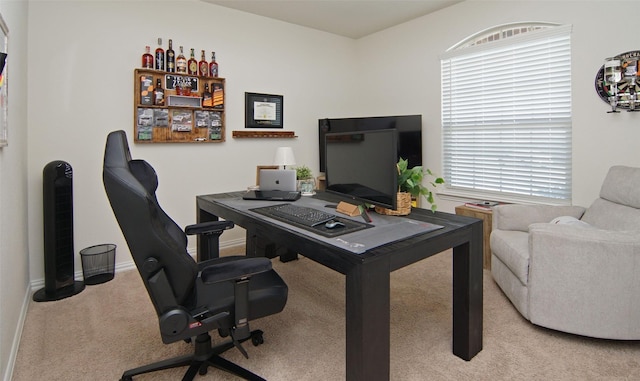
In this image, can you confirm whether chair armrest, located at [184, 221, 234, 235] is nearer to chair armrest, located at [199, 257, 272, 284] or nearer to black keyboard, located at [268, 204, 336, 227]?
black keyboard, located at [268, 204, 336, 227]

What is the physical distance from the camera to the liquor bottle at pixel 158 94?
3512mm

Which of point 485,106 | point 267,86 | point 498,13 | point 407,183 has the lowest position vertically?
point 407,183

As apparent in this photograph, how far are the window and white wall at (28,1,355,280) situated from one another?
1.79 m

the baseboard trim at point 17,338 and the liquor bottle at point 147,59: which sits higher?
the liquor bottle at point 147,59

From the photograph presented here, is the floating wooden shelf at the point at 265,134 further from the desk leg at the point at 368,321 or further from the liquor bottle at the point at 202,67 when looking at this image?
the desk leg at the point at 368,321

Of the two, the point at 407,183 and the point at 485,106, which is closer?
the point at 407,183

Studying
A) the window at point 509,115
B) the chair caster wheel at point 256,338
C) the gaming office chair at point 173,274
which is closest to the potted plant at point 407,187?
the gaming office chair at point 173,274

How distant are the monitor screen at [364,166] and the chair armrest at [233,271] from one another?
0.69 meters

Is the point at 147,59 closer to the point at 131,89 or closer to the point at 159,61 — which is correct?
the point at 159,61

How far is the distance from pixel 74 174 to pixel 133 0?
5.55 ft

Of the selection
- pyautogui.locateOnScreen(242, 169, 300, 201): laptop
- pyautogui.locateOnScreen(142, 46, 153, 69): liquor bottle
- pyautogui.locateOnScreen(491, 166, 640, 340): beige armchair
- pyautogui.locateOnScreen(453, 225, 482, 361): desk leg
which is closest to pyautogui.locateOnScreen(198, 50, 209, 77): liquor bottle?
pyautogui.locateOnScreen(142, 46, 153, 69): liquor bottle

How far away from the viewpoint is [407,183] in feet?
6.49

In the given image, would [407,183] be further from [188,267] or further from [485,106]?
[485,106]

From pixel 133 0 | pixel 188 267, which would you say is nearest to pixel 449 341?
pixel 188 267
